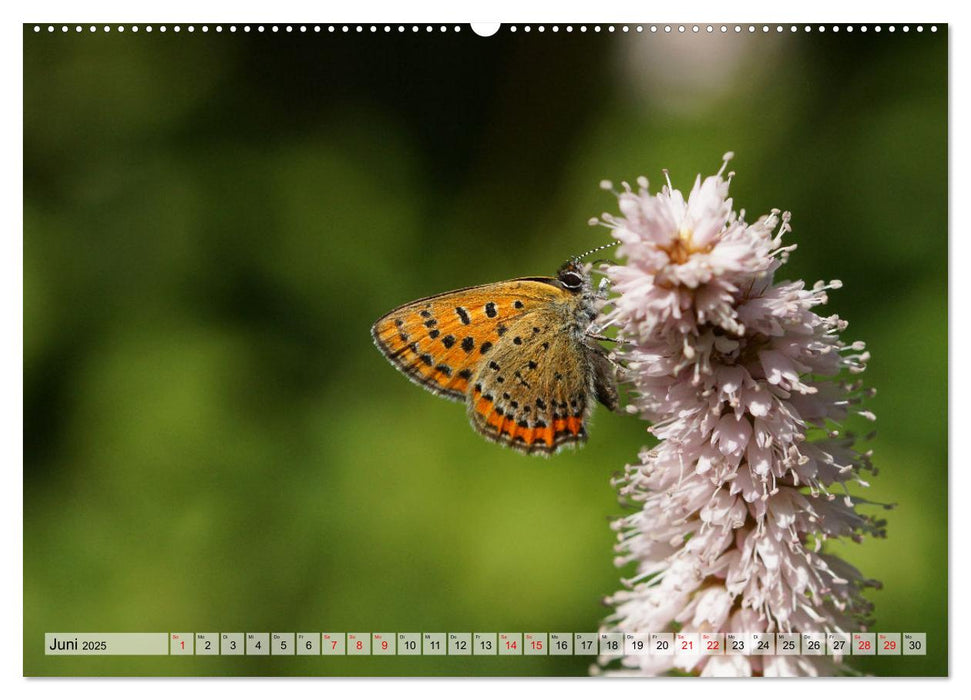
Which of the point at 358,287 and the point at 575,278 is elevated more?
the point at 358,287

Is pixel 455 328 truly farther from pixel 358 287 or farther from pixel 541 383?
pixel 358 287

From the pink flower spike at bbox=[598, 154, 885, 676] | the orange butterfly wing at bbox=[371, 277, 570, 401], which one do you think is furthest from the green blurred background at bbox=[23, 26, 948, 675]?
the pink flower spike at bbox=[598, 154, 885, 676]

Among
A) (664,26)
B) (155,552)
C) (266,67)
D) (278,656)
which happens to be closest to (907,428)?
(664,26)

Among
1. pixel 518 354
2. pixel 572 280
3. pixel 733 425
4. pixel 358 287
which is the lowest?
pixel 733 425

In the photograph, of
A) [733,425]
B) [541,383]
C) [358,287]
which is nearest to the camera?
[733,425]

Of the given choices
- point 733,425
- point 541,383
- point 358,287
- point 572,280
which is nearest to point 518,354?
point 541,383

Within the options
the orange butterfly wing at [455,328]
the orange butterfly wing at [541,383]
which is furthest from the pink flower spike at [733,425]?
the orange butterfly wing at [455,328]

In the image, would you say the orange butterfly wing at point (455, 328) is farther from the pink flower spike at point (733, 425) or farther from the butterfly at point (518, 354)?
the pink flower spike at point (733, 425)
